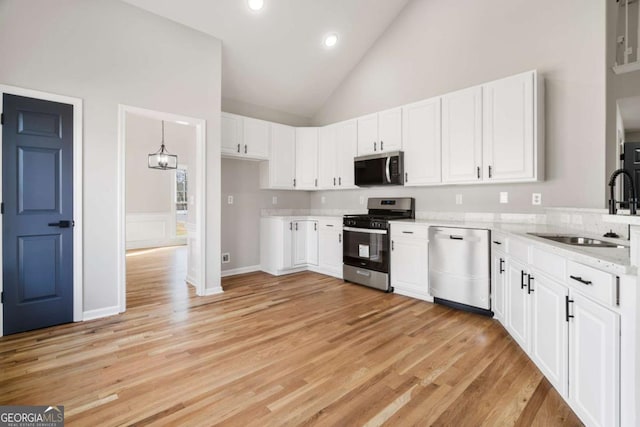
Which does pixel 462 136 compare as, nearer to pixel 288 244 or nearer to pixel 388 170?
pixel 388 170

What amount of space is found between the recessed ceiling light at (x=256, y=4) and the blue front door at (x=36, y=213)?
7.42 ft

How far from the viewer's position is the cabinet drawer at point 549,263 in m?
1.70

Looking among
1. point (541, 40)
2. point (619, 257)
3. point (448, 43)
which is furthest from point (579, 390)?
point (448, 43)

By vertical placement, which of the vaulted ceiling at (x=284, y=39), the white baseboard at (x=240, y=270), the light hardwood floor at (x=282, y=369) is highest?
the vaulted ceiling at (x=284, y=39)

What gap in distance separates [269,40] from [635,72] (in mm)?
3838

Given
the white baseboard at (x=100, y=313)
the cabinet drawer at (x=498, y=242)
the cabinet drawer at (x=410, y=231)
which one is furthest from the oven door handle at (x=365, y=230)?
the white baseboard at (x=100, y=313)

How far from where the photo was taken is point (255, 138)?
4.66m

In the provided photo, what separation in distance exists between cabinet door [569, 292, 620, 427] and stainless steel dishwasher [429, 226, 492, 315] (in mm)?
1440

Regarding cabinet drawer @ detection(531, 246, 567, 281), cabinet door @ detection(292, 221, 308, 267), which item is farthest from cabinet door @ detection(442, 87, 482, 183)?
cabinet door @ detection(292, 221, 308, 267)

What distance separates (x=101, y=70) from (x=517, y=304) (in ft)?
14.2

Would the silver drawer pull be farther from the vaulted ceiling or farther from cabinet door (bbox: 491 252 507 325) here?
the vaulted ceiling

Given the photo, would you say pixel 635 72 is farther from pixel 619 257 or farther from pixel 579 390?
pixel 579 390

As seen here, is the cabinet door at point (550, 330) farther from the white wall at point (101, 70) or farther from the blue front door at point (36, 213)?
the blue front door at point (36, 213)

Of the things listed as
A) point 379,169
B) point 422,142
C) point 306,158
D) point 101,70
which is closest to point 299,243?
point 306,158
